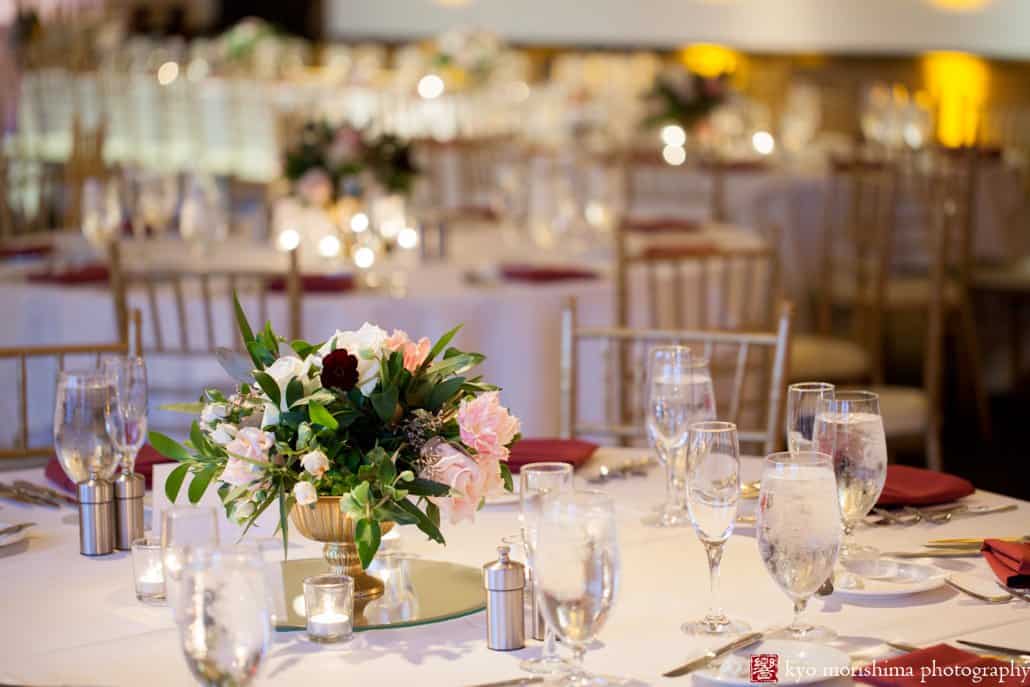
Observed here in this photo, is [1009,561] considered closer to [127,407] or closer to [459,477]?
[459,477]

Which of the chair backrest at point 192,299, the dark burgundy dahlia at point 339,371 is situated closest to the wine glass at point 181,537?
the dark burgundy dahlia at point 339,371

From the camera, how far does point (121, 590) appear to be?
1611 millimetres

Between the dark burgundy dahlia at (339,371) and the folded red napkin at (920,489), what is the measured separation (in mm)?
798

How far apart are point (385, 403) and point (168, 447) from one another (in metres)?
0.26

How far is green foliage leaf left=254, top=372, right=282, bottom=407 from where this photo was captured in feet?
5.00

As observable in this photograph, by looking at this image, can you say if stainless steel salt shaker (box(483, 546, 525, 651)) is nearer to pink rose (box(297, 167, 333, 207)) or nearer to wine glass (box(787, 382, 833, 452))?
wine glass (box(787, 382, 833, 452))

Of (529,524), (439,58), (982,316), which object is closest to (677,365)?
(529,524)

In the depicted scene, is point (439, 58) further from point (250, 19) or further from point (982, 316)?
point (250, 19)

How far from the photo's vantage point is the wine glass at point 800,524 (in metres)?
1.29

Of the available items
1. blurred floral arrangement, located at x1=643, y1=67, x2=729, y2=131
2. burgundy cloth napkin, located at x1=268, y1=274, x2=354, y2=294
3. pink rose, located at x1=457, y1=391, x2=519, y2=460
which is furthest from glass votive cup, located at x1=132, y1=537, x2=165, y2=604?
blurred floral arrangement, located at x1=643, y1=67, x2=729, y2=131

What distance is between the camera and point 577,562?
1.15 metres

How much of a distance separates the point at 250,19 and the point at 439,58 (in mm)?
4927

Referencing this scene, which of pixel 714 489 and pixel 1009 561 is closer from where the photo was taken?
pixel 714 489

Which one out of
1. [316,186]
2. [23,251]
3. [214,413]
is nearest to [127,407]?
[214,413]
